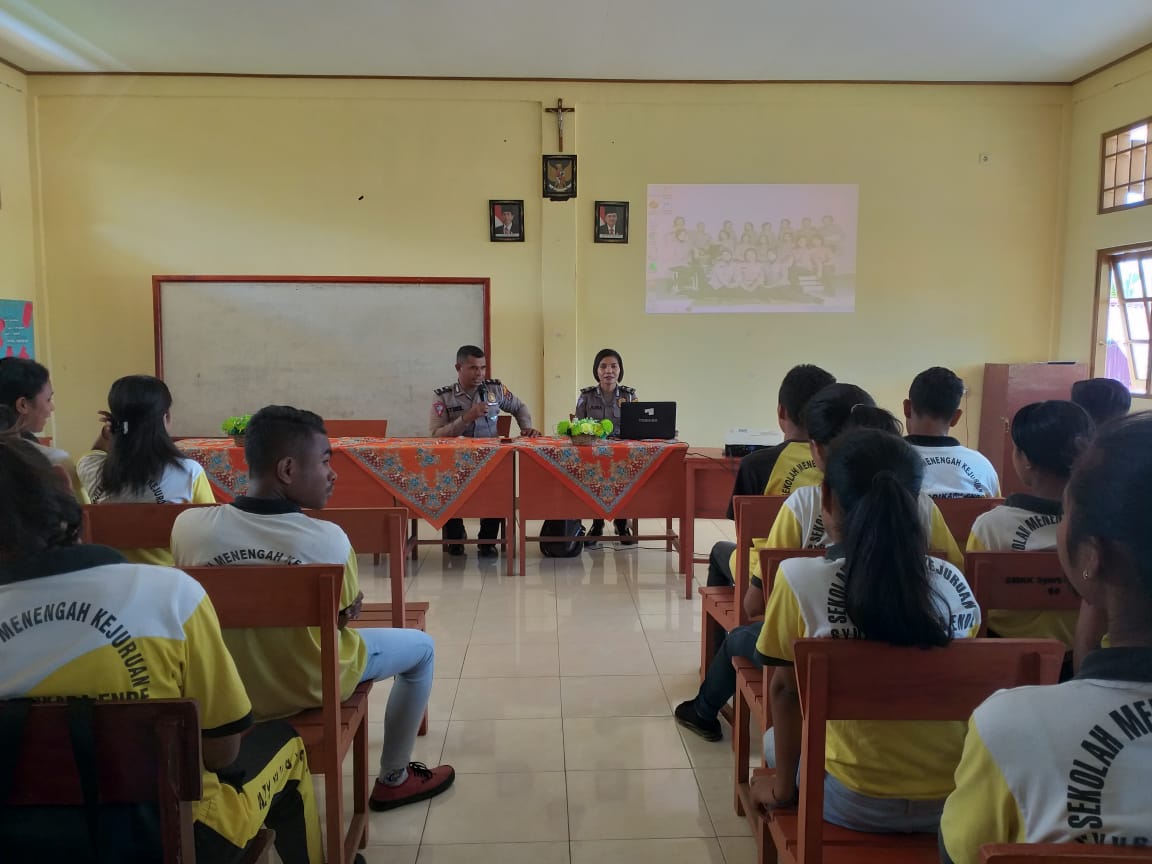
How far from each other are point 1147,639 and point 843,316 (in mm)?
5939

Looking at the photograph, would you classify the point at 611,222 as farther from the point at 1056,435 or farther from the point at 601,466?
the point at 1056,435

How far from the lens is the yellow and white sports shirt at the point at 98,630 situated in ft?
3.54

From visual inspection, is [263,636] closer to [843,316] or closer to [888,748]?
[888,748]

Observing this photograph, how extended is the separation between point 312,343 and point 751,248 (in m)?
3.65

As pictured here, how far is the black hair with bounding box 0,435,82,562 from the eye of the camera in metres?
1.08

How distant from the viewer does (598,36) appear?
5.23 meters

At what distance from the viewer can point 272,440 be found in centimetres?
182

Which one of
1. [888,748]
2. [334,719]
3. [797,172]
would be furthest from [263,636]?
[797,172]

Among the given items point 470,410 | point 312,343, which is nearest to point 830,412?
point 470,410

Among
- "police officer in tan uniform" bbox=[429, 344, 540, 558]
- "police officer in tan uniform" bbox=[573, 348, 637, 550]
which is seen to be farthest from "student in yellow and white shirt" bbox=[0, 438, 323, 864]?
"police officer in tan uniform" bbox=[573, 348, 637, 550]

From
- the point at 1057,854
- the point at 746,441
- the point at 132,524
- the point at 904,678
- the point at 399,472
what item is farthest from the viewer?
the point at 399,472

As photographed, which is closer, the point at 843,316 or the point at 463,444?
the point at 463,444

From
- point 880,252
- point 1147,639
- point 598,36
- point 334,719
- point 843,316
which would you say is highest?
point 598,36

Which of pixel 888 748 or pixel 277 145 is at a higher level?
pixel 277 145
